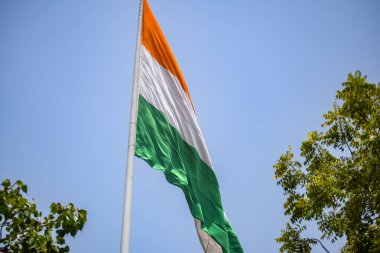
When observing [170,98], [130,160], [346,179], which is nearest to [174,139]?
[170,98]

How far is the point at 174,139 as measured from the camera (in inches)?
227

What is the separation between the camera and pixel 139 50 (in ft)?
18.5

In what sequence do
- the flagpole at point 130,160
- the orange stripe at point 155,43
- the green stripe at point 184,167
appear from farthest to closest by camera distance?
1. the orange stripe at point 155,43
2. the green stripe at point 184,167
3. the flagpole at point 130,160

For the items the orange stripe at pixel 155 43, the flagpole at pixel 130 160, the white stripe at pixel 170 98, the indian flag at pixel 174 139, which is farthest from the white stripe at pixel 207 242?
the orange stripe at pixel 155 43

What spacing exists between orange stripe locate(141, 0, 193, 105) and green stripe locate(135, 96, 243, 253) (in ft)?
3.84

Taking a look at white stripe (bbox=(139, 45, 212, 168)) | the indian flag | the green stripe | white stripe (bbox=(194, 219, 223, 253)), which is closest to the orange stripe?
the indian flag

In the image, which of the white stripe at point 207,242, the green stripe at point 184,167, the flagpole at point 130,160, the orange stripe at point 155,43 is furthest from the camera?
the orange stripe at point 155,43

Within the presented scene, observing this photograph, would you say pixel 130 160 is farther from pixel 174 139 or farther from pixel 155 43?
pixel 155 43

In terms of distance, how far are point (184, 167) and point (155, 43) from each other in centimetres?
232

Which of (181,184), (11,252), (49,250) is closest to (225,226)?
(181,184)

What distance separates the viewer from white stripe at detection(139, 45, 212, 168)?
5.66m

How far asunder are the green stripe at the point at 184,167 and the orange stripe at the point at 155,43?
Answer: 3.84 feet

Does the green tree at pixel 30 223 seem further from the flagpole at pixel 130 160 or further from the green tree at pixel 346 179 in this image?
the green tree at pixel 346 179

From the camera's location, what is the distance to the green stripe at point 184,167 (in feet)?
17.1
